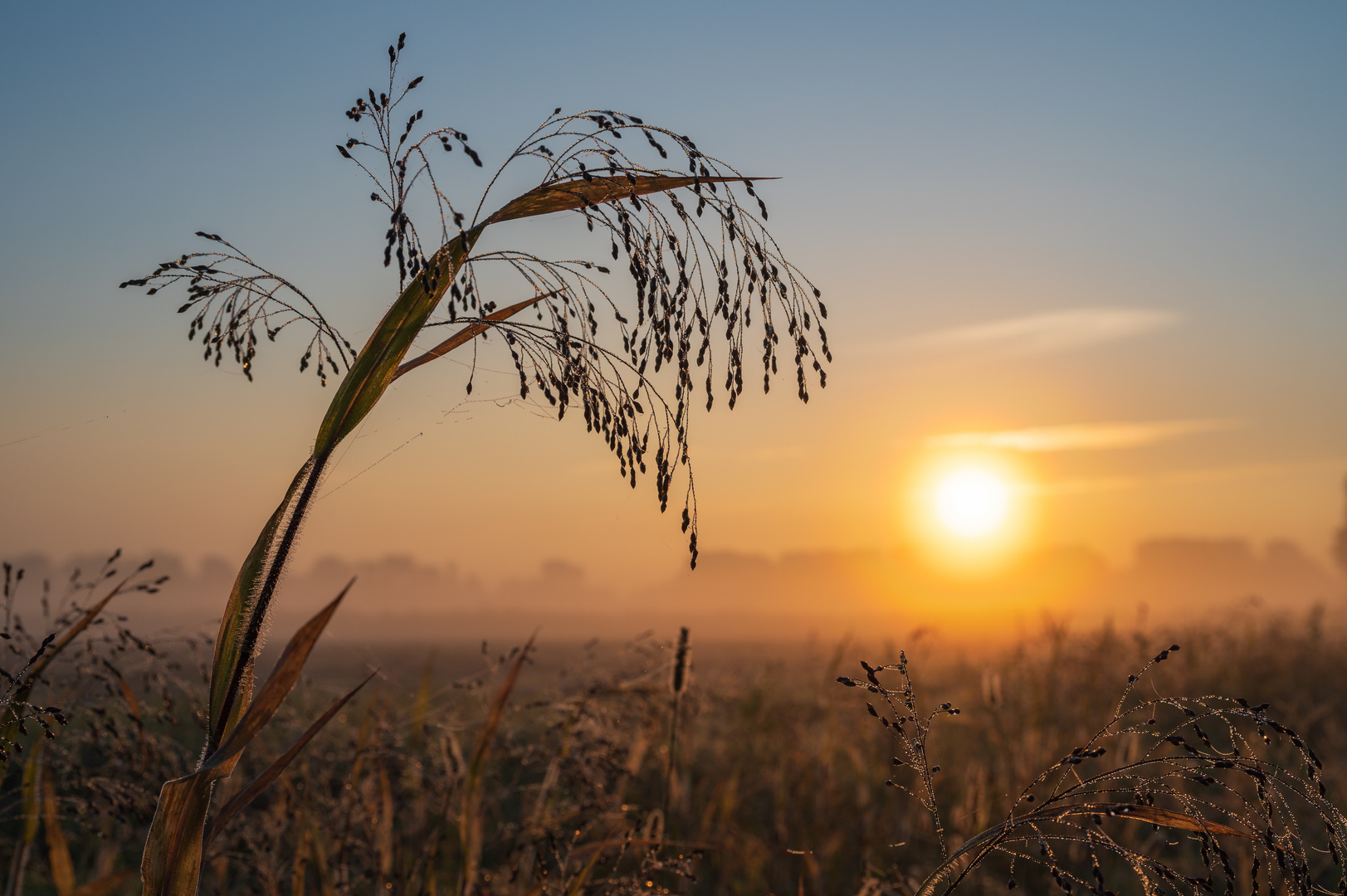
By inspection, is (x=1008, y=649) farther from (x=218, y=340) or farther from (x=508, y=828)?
(x=218, y=340)

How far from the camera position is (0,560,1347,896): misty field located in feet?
8.17

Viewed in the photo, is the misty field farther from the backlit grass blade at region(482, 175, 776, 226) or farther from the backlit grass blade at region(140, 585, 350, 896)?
the backlit grass blade at region(482, 175, 776, 226)

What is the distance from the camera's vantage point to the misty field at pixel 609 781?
2.49 metres

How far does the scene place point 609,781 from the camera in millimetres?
3682

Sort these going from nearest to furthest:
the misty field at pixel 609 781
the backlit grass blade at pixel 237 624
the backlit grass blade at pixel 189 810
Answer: the backlit grass blade at pixel 189 810 → the backlit grass blade at pixel 237 624 → the misty field at pixel 609 781

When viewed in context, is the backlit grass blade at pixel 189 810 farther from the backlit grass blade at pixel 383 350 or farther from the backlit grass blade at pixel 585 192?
the backlit grass blade at pixel 585 192

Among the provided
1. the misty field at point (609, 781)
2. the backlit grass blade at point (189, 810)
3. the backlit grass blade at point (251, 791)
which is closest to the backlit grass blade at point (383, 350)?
the backlit grass blade at point (189, 810)

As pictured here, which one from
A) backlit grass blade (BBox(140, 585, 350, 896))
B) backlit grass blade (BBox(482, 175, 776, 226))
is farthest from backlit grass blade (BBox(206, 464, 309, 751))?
backlit grass blade (BBox(482, 175, 776, 226))

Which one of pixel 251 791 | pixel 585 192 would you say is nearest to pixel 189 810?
pixel 251 791

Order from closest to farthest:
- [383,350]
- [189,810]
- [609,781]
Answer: [189,810] → [383,350] → [609,781]

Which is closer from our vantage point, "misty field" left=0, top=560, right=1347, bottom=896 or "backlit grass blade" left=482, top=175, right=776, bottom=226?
"backlit grass blade" left=482, top=175, right=776, bottom=226

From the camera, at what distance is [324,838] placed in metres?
3.82

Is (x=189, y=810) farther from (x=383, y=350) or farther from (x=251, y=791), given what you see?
(x=383, y=350)

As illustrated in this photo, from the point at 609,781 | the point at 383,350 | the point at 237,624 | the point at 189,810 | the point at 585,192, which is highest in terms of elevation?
the point at 585,192
